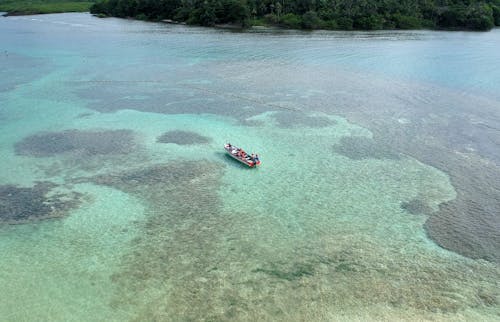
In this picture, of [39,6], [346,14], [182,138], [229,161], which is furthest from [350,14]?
[39,6]

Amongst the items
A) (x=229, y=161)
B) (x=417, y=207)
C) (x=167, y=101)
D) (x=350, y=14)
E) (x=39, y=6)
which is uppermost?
(x=39, y=6)

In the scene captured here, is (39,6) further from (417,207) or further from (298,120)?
(417,207)

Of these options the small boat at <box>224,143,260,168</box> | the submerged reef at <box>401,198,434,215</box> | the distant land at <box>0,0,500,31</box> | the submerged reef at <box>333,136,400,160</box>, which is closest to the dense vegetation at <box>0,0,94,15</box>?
the distant land at <box>0,0,500,31</box>

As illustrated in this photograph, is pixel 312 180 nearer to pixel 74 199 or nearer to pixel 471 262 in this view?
pixel 471 262

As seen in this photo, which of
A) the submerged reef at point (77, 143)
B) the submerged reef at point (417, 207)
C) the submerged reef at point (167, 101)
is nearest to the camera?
the submerged reef at point (417, 207)

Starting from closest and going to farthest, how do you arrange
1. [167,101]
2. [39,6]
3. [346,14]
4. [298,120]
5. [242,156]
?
[242,156] < [298,120] < [167,101] < [346,14] < [39,6]

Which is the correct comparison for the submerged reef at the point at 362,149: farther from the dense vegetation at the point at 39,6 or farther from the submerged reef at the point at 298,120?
the dense vegetation at the point at 39,6

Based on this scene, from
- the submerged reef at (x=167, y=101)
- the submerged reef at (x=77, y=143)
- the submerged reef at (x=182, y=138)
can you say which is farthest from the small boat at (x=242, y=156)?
the submerged reef at (x=167, y=101)
